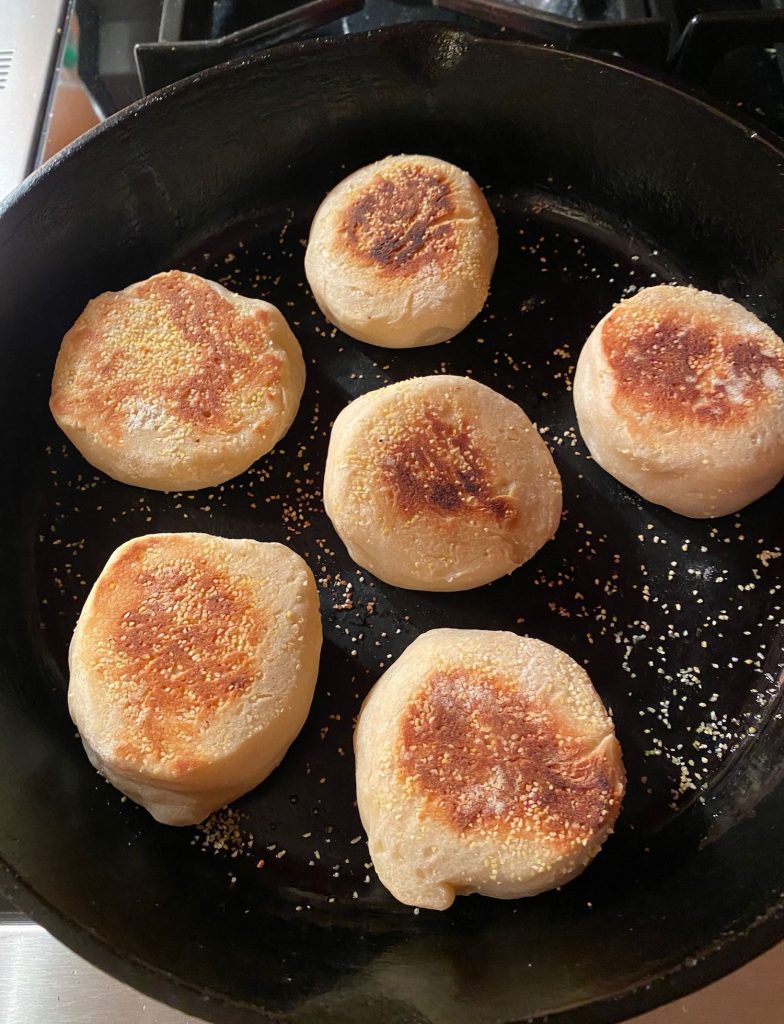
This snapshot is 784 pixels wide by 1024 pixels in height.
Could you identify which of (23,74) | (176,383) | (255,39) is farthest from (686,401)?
(23,74)

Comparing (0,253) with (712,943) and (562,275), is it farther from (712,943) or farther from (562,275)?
(712,943)

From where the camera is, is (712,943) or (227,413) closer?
(712,943)

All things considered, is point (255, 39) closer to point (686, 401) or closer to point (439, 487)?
point (439, 487)

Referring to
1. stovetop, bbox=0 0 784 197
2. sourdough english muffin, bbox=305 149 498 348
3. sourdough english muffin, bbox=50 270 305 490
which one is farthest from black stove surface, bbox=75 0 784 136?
sourdough english muffin, bbox=50 270 305 490

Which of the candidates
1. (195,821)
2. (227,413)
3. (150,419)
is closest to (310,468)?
(227,413)

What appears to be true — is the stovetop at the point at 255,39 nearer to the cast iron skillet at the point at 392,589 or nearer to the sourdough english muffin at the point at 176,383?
the cast iron skillet at the point at 392,589

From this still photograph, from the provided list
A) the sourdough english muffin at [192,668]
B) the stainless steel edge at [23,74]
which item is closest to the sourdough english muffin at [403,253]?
the sourdough english muffin at [192,668]
